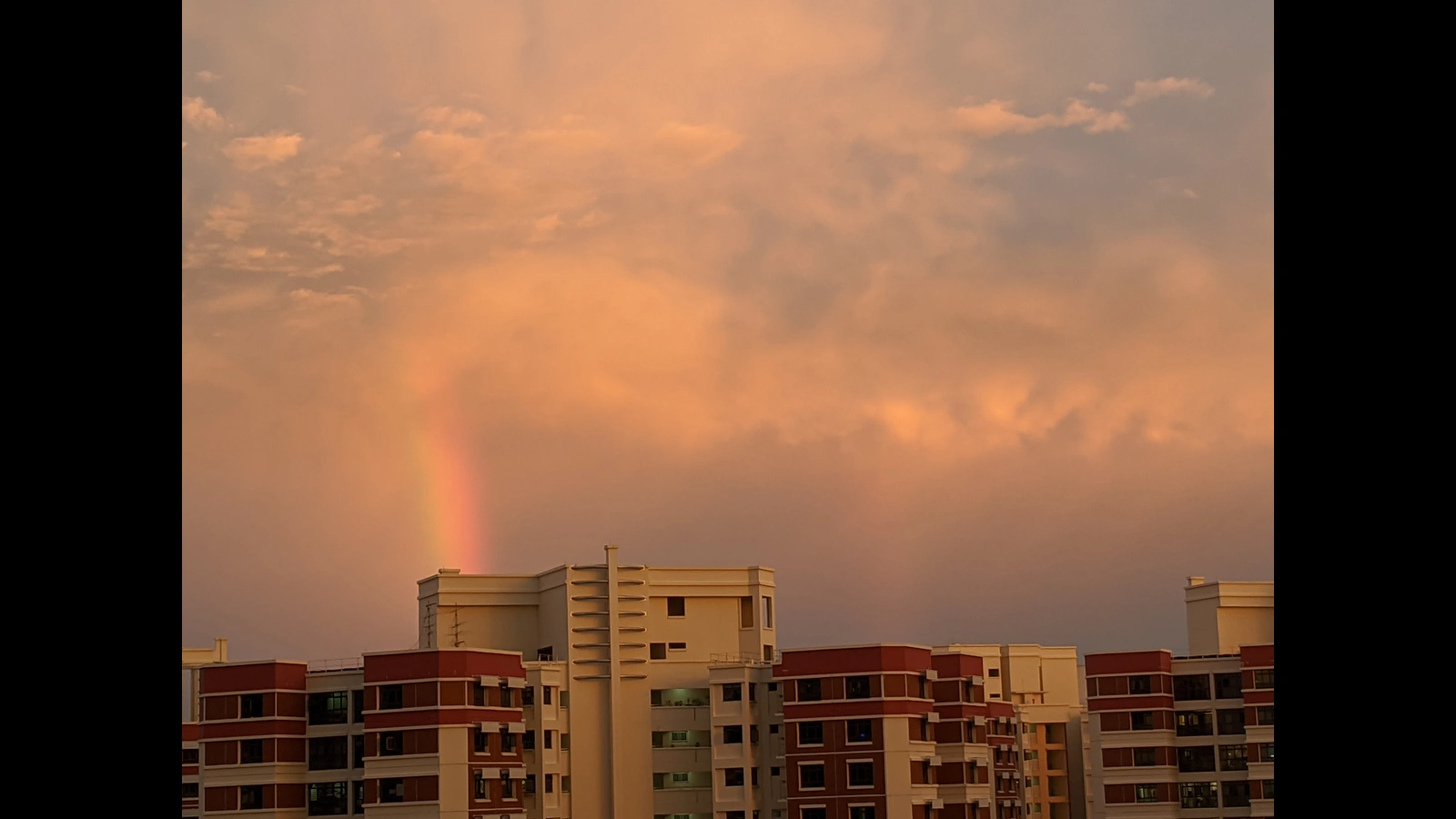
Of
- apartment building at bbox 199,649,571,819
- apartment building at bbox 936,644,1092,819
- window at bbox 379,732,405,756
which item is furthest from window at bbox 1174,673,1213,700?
window at bbox 379,732,405,756

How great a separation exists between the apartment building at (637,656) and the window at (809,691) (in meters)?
2.36

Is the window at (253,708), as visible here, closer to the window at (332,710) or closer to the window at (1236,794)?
the window at (332,710)

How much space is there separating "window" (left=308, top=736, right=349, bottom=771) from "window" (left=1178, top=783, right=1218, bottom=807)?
23047 mm

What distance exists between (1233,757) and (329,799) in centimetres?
2450

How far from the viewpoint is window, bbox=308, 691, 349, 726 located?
125ft

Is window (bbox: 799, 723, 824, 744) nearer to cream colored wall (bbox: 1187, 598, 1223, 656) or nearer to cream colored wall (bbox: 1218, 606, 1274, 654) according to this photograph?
cream colored wall (bbox: 1187, 598, 1223, 656)

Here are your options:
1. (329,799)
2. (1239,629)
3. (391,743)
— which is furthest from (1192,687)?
(329,799)

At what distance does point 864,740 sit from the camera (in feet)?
133

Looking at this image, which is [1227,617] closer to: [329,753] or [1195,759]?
[1195,759]
